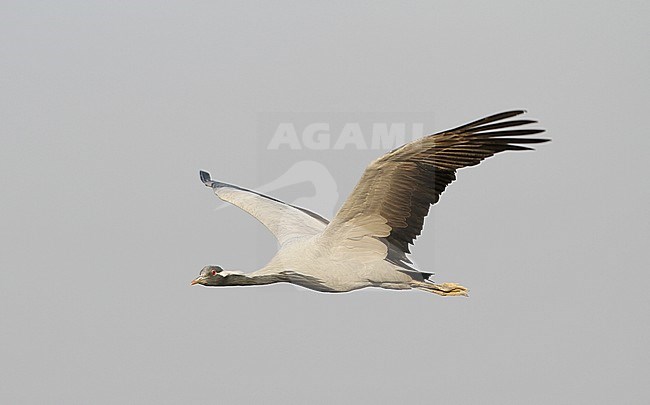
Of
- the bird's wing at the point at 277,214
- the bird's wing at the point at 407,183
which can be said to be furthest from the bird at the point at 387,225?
the bird's wing at the point at 277,214

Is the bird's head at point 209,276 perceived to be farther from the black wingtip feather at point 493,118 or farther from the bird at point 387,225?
the black wingtip feather at point 493,118

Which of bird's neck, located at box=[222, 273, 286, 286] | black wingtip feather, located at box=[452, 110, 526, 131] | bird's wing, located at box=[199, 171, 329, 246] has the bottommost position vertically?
bird's neck, located at box=[222, 273, 286, 286]

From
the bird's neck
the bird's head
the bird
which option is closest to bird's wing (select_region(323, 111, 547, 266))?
the bird

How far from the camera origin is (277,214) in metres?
25.1

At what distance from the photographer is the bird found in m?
18.9

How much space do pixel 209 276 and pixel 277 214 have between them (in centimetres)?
482

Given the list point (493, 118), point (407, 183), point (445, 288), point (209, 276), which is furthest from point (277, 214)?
point (493, 118)

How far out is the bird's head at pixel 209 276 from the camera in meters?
20.5

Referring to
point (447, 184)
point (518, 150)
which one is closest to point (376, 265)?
point (447, 184)

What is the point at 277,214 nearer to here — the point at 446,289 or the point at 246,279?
the point at 246,279

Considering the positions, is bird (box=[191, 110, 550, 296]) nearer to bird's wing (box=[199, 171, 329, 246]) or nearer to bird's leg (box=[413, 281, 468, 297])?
bird's leg (box=[413, 281, 468, 297])

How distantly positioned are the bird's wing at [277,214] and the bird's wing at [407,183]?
2.48m

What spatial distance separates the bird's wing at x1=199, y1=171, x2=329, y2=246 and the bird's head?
7.84 ft

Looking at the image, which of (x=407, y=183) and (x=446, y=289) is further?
(x=446, y=289)
